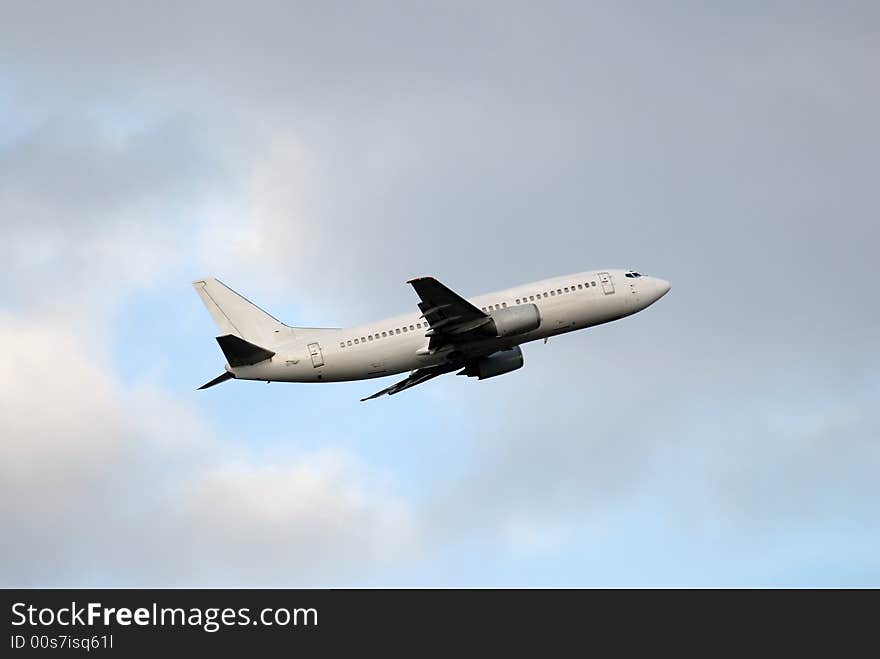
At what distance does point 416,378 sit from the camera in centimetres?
→ 9125

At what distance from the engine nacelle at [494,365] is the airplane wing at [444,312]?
21.2ft

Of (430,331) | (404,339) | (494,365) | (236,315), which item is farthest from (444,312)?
(236,315)

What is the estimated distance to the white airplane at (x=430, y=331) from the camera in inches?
3287

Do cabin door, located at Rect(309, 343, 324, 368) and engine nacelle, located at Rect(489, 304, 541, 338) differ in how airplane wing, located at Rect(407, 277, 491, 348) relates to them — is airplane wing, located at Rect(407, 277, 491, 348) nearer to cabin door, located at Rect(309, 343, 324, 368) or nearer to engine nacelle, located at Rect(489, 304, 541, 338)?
engine nacelle, located at Rect(489, 304, 541, 338)

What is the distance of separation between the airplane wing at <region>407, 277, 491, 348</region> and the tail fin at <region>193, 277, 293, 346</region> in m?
10.8

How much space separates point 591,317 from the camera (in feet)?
289

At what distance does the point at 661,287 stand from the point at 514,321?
42.8ft

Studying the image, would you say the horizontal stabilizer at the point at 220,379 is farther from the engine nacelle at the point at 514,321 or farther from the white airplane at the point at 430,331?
the engine nacelle at the point at 514,321

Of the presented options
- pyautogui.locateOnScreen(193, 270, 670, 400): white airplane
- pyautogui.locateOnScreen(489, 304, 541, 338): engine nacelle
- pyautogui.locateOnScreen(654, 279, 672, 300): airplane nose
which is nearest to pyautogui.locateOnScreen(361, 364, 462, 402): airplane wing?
pyautogui.locateOnScreen(193, 270, 670, 400): white airplane

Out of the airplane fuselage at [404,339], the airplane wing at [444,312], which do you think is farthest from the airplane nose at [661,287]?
the airplane wing at [444,312]
